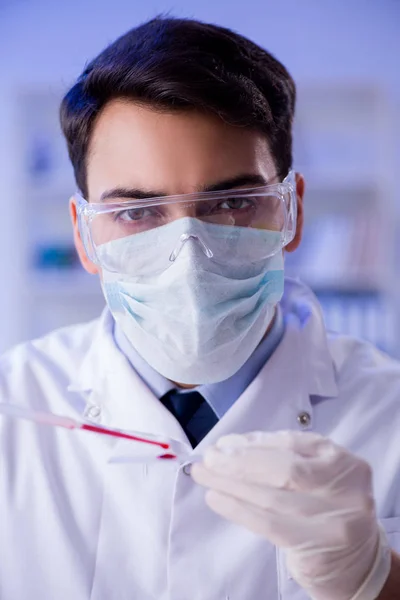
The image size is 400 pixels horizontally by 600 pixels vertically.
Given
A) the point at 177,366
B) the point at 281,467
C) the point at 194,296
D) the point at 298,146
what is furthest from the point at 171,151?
the point at 298,146

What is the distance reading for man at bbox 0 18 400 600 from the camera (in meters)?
1.29

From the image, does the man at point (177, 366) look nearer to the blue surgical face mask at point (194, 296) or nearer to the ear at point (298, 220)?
the blue surgical face mask at point (194, 296)

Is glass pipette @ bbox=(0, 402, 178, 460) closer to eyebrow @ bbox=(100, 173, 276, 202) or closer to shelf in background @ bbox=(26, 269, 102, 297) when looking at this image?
eyebrow @ bbox=(100, 173, 276, 202)

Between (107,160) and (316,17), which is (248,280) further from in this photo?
(316,17)

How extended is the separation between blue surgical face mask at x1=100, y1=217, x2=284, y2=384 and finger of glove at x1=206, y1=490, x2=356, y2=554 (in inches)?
13.1

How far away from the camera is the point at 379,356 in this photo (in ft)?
5.44

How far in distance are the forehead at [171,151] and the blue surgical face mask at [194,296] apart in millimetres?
100

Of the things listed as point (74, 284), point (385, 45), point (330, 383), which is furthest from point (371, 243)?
point (330, 383)

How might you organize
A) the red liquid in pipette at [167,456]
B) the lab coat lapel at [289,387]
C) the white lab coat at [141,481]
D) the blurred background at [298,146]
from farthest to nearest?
the blurred background at [298,146] < the lab coat lapel at [289,387] < the white lab coat at [141,481] < the red liquid in pipette at [167,456]

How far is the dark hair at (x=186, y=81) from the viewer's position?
1396 mm

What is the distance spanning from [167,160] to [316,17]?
9.41 ft

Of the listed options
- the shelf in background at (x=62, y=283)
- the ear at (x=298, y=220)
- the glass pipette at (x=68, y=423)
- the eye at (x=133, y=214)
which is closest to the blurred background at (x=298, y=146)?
the shelf in background at (x=62, y=283)


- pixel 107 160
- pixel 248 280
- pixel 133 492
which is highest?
pixel 107 160

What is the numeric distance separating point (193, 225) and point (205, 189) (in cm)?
9
